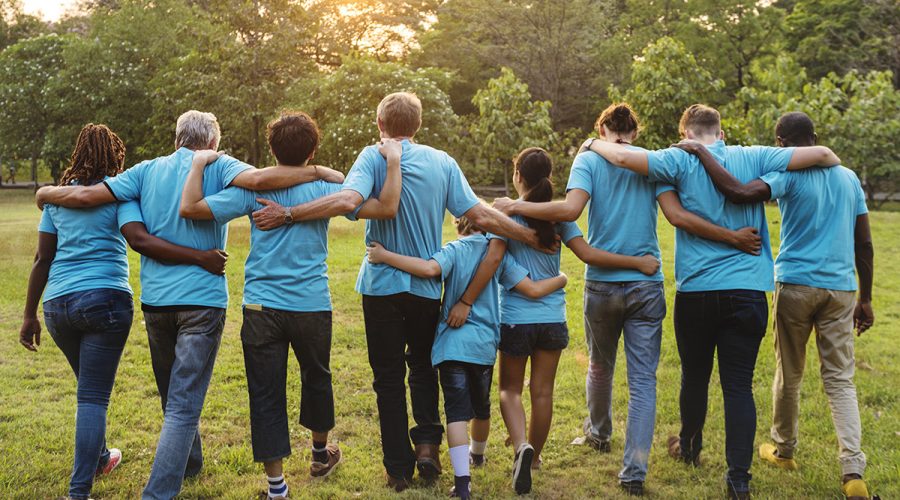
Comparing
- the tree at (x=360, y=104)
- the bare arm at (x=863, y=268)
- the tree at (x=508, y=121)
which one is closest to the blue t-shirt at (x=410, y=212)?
the bare arm at (x=863, y=268)

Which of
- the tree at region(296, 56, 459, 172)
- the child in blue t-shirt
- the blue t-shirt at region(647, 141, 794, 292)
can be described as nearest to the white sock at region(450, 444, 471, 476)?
the child in blue t-shirt

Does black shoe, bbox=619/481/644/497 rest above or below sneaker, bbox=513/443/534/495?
below

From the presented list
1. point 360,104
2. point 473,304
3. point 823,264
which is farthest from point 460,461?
point 360,104

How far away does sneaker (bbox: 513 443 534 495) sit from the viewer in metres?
4.07

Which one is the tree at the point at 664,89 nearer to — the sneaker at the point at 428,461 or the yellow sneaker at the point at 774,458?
the yellow sneaker at the point at 774,458

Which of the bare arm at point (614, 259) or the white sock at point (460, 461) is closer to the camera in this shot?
the white sock at point (460, 461)

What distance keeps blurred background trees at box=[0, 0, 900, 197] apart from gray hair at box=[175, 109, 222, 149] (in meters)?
19.6

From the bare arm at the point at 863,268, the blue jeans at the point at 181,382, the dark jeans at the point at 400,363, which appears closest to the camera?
the blue jeans at the point at 181,382

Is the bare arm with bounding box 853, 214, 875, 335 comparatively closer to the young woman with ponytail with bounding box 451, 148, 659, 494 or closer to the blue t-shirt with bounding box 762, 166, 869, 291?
the blue t-shirt with bounding box 762, 166, 869, 291

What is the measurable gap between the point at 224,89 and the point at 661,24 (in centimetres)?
1946

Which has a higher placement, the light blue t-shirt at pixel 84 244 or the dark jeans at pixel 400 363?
the light blue t-shirt at pixel 84 244

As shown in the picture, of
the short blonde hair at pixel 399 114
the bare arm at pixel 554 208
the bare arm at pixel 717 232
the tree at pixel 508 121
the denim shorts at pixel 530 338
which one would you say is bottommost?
the denim shorts at pixel 530 338

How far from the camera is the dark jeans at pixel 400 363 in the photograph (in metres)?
4.14

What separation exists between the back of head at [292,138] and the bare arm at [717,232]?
1.88 metres
